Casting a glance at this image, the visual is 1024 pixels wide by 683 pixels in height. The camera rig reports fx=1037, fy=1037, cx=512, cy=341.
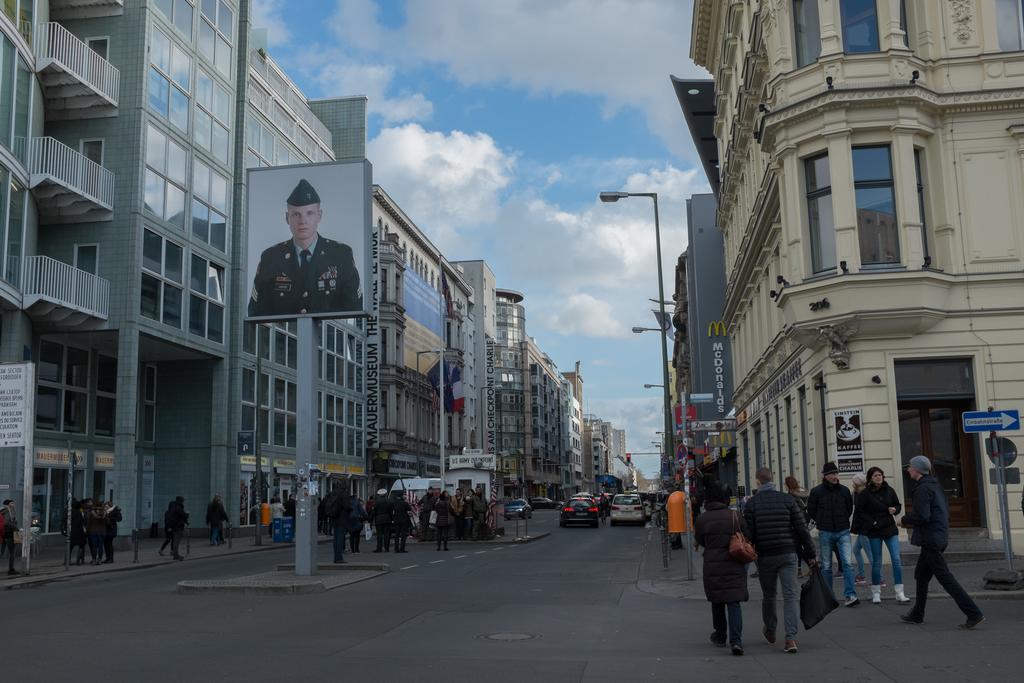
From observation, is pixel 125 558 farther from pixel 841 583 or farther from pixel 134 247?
pixel 841 583

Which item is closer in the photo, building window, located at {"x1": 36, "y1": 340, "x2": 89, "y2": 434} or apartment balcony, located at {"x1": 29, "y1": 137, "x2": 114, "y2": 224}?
apartment balcony, located at {"x1": 29, "y1": 137, "x2": 114, "y2": 224}

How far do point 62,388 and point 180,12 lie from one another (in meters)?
15.0

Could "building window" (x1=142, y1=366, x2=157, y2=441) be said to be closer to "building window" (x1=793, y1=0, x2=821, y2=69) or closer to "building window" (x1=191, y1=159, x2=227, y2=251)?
"building window" (x1=191, y1=159, x2=227, y2=251)

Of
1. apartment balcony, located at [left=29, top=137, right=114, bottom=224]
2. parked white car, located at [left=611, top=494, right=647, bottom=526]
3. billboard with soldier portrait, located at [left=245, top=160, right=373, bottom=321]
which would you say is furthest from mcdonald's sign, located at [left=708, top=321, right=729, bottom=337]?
billboard with soldier portrait, located at [left=245, top=160, right=373, bottom=321]

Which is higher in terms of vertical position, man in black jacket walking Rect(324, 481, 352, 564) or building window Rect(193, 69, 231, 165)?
building window Rect(193, 69, 231, 165)

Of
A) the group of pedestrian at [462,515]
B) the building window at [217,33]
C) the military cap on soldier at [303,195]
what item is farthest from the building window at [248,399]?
the military cap on soldier at [303,195]

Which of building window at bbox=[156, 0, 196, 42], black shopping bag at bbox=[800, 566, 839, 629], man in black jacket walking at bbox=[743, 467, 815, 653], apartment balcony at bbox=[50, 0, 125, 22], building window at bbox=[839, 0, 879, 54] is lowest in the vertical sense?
black shopping bag at bbox=[800, 566, 839, 629]

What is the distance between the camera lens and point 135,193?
35406 mm

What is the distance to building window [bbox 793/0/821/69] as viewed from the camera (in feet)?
69.6

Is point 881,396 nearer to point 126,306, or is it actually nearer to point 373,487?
point 126,306

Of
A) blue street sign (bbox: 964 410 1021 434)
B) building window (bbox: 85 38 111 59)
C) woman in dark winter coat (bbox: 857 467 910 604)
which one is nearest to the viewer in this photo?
woman in dark winter coat (bbox: 857 467 910 604)

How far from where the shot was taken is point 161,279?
122 ft

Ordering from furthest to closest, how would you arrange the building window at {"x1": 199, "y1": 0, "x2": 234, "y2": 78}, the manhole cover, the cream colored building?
the building window at {"x1": 199, "y1": 0, "x2": 234, "y2": 78}
the cream colored building
the manhole cover

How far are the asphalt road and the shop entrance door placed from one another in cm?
638
